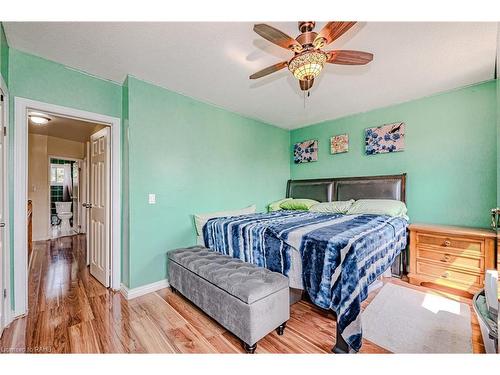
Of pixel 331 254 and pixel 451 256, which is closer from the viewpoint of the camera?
pixel 331 254

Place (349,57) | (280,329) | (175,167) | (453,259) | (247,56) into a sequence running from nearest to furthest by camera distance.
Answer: (349,57), (280,329), (247,56), (453,259), (175,167)

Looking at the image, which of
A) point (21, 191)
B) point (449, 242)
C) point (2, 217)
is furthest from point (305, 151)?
point (2, 217)

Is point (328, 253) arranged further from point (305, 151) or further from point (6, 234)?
point (305, 151)

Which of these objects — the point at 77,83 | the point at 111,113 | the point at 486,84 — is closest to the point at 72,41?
the point at 77,83

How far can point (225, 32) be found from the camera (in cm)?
171

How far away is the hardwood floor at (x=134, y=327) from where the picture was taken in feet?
5.17

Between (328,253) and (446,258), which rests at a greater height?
(328,253)

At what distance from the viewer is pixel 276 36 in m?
1.38

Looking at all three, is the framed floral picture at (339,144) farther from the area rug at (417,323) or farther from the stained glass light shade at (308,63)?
the stained glass light shade at (308,63)

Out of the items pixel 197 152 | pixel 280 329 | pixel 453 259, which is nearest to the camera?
A: pixel 280 329

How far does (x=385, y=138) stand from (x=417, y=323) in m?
2.57
